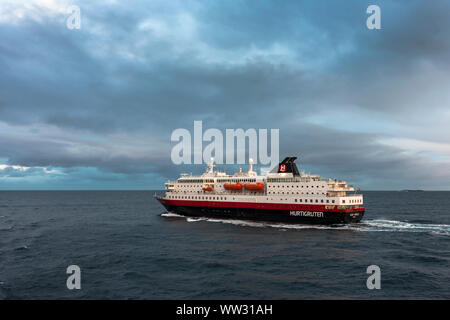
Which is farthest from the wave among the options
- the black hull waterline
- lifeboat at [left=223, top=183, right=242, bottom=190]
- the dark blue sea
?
lifeboat at [left=223, top=183, right=242, bottom=190]

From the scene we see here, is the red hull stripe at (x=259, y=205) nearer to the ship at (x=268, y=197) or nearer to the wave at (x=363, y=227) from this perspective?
the ship at (x=268, y=197)

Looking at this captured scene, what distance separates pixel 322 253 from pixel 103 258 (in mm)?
26213

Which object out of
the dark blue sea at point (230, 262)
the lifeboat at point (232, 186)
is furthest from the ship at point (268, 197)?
the dark blue sea at point (230, 262)

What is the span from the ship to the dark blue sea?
273 centimetres

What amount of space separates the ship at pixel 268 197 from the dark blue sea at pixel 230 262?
107 inches

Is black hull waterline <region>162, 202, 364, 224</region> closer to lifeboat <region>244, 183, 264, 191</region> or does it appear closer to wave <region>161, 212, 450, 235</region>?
wave <region>161, 212, 450, 235</region>

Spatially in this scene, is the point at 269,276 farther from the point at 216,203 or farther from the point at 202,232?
the point at 216,203

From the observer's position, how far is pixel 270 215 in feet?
179

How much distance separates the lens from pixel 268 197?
54.9m

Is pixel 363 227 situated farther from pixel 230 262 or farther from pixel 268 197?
pixel 230 262

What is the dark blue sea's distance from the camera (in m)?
23.6

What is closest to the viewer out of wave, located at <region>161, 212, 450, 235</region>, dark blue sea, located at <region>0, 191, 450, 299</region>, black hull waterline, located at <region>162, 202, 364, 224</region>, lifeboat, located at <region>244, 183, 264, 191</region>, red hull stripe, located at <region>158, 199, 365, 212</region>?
dark blue sea, located at <region>0, 191, 450, 299</region>

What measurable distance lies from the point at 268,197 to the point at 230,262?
24.7 meters
